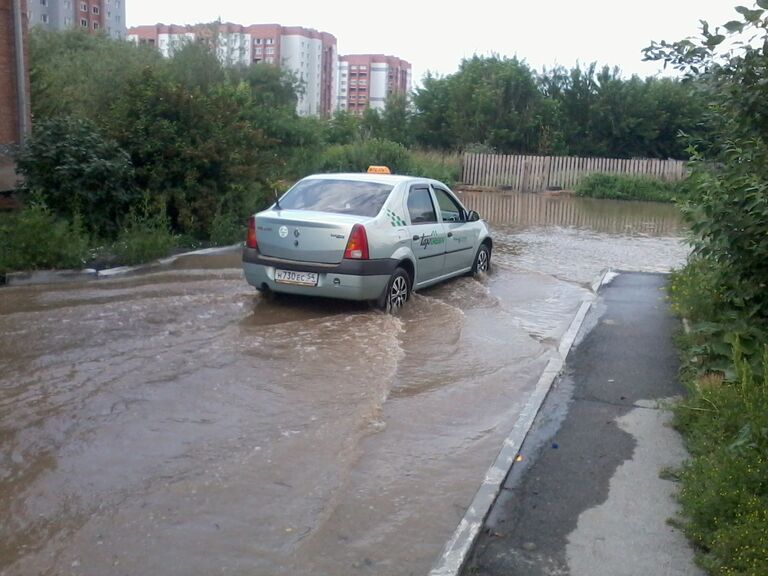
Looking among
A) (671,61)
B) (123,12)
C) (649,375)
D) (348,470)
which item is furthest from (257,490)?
(123,12)

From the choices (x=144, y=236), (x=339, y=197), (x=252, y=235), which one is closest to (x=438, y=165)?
(x=144, y=236)

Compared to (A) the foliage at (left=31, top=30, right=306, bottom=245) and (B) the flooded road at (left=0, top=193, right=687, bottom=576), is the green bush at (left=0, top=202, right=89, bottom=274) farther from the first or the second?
(A) the foliage at (left=31, top=30, right=306, bottom=245)

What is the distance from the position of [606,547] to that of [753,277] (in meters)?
3.18

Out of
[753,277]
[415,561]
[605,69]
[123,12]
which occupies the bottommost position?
[415,561]

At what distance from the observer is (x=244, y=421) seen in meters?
6.42

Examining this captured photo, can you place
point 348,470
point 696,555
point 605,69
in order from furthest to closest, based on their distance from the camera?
point 605,69, point 348,470, point 696,555

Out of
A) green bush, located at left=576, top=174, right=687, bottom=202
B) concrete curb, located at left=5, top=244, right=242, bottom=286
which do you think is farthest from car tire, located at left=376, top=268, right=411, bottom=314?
green bush, located at left=576, top=174, right=687, bottom=202

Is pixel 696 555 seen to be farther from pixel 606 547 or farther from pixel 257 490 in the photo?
pixel 257 490

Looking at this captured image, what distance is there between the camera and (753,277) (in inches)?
269

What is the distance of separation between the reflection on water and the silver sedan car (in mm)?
11598

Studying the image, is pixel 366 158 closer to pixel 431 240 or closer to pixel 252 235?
pixel 431 240

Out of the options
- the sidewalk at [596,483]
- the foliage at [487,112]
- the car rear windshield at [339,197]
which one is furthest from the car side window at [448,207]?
the foliage at [487,112]

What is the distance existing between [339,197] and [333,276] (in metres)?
1.32

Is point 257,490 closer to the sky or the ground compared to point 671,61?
closer to the ground
